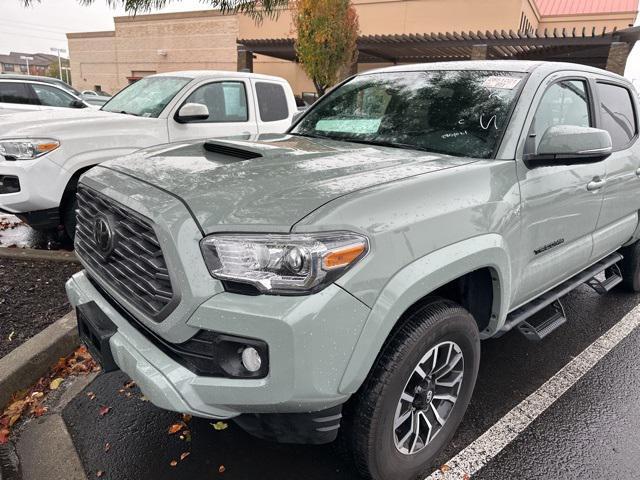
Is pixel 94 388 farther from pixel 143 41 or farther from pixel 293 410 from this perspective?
pixel 143 41

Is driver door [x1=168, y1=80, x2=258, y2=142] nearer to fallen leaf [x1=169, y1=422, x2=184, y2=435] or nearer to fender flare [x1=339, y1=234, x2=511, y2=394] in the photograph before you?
fallen leaf [x1=169, y1=422, x2=184, y2=435]

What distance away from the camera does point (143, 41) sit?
3225 cm

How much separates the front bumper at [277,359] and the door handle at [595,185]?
2025mm

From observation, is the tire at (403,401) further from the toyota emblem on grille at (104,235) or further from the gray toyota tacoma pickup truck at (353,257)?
the toyota emblem on grille at (104,235)

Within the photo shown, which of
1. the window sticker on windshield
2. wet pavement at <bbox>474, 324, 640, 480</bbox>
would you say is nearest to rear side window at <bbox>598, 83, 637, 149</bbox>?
the window sticker on windshield

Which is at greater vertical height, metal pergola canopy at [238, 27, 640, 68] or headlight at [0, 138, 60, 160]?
metal pergola canopy at [238, 27, 640, 68]

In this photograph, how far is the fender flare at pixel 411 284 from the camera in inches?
69.5

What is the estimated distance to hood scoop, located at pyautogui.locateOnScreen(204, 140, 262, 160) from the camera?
2.51m

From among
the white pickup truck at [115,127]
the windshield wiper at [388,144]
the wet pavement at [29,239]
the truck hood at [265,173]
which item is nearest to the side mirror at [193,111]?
the white pickup truck at [115,127]

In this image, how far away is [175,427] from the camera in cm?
266

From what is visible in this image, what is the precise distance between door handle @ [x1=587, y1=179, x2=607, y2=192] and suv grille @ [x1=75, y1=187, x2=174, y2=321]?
8.38 ft

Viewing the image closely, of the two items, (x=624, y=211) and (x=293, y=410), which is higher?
(x=624, y=211)

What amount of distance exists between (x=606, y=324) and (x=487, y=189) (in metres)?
2.56

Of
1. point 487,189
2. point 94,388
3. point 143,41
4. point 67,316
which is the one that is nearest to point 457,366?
point 487,189
